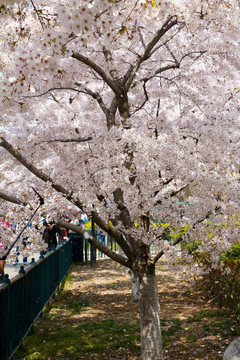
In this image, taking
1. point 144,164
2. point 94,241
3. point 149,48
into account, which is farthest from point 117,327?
point 149,48

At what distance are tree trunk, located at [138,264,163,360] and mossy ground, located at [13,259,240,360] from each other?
741mm

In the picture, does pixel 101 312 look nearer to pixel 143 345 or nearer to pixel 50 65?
pixel 143 345

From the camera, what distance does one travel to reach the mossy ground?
20.7ft

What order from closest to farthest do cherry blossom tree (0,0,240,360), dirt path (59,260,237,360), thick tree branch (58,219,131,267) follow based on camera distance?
cherry blossom tree (0,0,240,360)
thick tree branch (58,219,131,267)
dirt path (59,260,237,360)

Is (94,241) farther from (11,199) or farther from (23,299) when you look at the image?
(23,299)

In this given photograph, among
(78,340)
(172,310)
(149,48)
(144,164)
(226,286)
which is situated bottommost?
(78,340)

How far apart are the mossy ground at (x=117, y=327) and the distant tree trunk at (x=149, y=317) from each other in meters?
0.74

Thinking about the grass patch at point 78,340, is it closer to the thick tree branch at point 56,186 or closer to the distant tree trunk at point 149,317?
the distant tree trunk at point 149,317

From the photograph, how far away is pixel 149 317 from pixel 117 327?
2.21 meters

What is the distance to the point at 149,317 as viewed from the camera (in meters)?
5.59

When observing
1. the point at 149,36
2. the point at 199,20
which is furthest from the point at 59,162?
the point at 199,20

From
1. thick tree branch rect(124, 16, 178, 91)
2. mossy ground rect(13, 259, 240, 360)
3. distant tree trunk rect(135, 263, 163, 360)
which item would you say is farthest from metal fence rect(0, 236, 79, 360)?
thick tree branch rect(124, 16, 178, 91)

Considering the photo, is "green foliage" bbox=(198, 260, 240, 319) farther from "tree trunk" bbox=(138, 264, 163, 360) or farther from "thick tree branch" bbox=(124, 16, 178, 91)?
"thick tree branch" bbox=(124, 16, 178, 91)

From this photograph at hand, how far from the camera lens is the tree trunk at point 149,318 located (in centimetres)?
549
